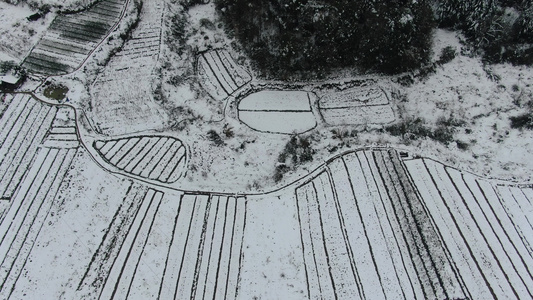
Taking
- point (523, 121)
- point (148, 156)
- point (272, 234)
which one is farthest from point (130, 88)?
point (523, 121)

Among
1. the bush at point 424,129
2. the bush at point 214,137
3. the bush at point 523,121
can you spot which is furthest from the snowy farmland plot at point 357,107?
the bush at point 523,121

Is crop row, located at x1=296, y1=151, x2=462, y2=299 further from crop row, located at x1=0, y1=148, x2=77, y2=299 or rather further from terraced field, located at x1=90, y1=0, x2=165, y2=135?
crop row, located at x1=0, y1=148, x2=77, y2=299

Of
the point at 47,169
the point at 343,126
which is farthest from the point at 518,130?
the point at 47,169

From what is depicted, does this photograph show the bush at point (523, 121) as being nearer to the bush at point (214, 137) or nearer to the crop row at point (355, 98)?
the crop row at point (355, 98)

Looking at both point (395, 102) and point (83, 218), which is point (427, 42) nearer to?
point (395, 102)

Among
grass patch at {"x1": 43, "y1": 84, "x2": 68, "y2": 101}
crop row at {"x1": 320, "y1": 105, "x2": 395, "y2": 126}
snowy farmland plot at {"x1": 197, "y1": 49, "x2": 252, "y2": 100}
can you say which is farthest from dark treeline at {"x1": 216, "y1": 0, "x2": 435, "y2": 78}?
grass patch at {"x1": 43, "y1": 84, "x2": 68, "y2": 101}

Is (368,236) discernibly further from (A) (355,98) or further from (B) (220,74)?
(B) (220,74)
